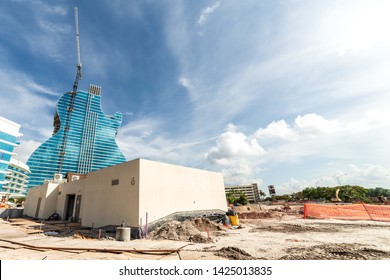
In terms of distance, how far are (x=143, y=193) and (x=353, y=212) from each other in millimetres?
25036

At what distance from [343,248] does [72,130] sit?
133 metres

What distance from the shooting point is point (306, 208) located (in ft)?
81.6

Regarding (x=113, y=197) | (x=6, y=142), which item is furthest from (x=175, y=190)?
(x=6, y=142)

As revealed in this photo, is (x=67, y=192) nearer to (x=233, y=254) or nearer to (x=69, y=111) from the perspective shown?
(x=233, y=254)

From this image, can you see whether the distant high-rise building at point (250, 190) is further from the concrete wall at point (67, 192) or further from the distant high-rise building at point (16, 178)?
the concrete wall at point (67, 192)

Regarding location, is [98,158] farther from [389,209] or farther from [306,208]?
[389,209]

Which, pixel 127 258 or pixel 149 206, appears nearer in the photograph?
pixel 127 258

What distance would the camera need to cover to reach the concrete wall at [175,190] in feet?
48.8

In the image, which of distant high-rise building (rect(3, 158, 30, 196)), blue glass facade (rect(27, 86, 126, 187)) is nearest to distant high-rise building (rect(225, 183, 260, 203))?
blue glass facade (rect(27, 86, 126, 187))

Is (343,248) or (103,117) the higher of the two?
(103,117)

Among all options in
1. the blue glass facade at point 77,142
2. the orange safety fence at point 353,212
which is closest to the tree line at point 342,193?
the orange safety fence at point 353,212

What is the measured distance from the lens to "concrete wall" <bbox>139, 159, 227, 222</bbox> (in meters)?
14.9

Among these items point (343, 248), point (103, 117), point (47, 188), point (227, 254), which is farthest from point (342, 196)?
point (103, 117)

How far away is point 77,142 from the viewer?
370 feet
